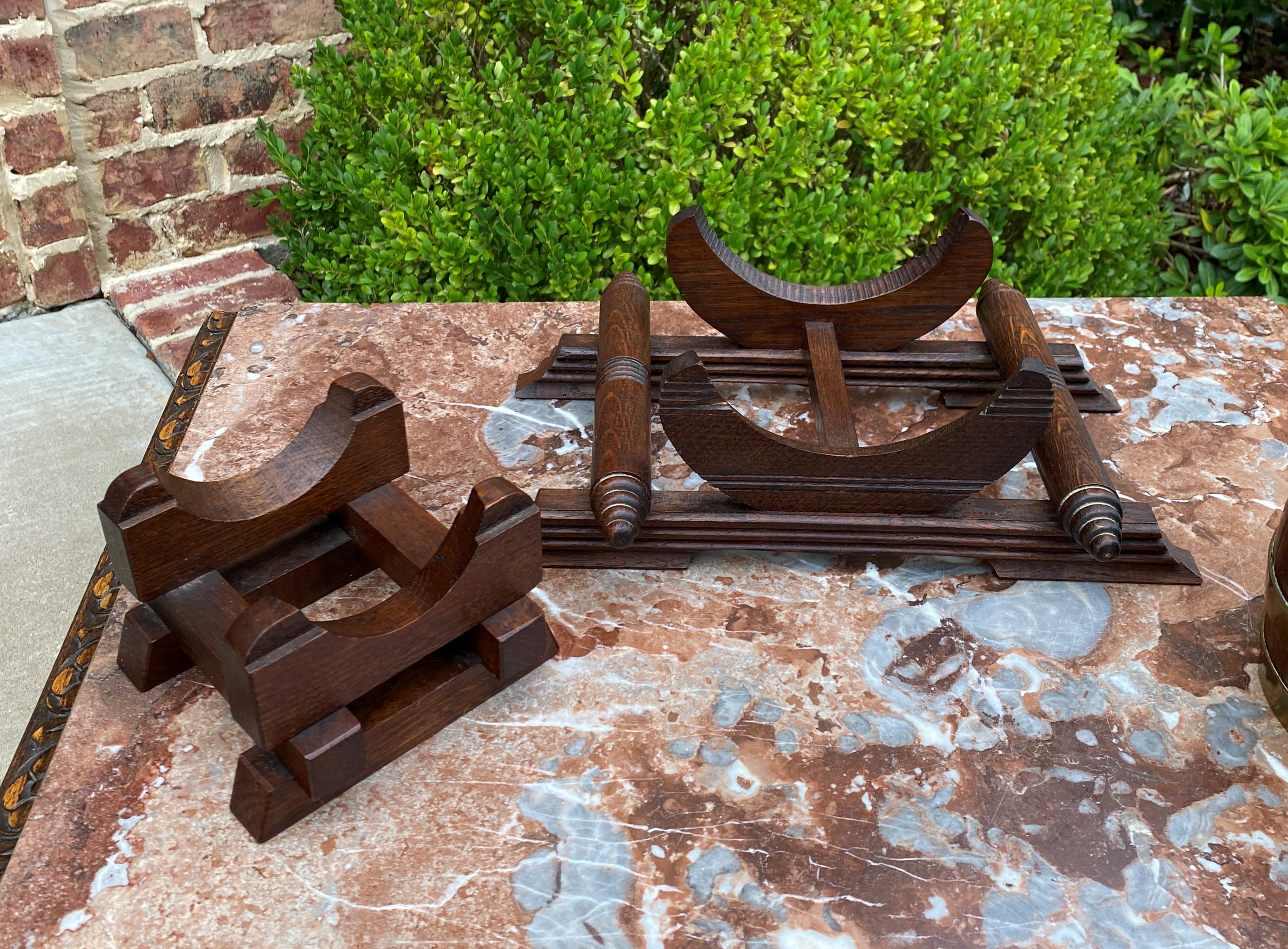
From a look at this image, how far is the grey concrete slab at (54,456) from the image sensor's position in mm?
2137

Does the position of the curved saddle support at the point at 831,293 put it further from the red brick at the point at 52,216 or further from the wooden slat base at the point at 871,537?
the red brick at the point at 52,216

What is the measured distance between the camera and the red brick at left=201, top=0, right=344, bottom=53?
8.27 ft

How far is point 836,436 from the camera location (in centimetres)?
139

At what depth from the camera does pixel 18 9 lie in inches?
91.3

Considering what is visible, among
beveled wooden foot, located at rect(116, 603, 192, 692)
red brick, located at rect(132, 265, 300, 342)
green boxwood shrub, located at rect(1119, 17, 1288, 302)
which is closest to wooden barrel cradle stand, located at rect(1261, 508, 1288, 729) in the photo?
beveled wooden foot, located at rect(116, 603, 192, 692)

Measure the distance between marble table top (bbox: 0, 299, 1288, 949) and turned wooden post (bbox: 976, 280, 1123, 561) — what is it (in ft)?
0.31

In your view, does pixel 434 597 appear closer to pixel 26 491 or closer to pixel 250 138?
pixel 26 491

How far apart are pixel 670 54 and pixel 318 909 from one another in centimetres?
213

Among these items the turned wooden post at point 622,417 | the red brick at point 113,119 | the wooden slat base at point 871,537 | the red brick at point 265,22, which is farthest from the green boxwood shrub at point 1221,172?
the red brick at point 113,119

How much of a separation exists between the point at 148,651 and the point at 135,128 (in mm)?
1791

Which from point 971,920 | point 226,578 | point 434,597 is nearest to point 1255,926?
point 971,920

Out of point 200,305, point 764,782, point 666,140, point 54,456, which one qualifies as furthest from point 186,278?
point 764,782

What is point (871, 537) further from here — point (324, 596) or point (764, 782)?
point (324, 596)

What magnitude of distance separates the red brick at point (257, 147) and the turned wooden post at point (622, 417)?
4.76 feet
